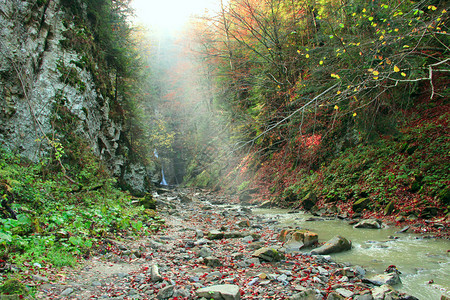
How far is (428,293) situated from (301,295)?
1.61 m

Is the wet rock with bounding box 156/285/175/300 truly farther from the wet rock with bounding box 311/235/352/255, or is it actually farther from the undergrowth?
the wet rock with bounding box 311/235/352/255

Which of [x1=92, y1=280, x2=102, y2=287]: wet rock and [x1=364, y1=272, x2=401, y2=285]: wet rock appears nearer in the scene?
[x1=92, y1=280, x2=102, y2=287]: wet rock

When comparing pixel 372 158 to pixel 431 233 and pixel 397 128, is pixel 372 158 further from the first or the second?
pixel 431 233

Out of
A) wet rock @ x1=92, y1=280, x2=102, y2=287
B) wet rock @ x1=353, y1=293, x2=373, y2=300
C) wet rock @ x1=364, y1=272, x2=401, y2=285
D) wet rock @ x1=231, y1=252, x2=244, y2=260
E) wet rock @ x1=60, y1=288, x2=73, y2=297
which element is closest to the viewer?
wet rock @ x1=60, y1=288, x2=73, y2=297

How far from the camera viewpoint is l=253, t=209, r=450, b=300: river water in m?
3.16

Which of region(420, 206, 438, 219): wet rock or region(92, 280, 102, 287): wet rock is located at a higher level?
region(420, 206, 438, 219): wet rock

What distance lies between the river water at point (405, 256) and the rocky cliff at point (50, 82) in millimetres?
6601

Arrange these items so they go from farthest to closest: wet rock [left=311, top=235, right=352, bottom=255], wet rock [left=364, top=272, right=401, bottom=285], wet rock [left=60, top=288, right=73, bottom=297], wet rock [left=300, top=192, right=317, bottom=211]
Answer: wet rock [left=300, top=192, right=317, bottom=211], wet rock [left=311, top=235, right=352, bottom=255], wet rock [left=364, top=272, right=401, bottom=285], wet rock [left=60, top=288, right=73, bottom=297]

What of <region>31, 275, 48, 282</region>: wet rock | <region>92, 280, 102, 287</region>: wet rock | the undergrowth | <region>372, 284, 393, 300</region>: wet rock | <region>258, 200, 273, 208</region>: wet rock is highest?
the undergrowth

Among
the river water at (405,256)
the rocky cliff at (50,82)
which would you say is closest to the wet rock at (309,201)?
the river water at (405,256)

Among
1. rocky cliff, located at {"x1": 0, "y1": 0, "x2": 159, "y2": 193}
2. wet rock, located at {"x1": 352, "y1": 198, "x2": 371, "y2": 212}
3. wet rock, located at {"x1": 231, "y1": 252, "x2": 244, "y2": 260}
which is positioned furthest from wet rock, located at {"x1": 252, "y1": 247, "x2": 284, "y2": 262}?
rocky cliff, located at {"x1": 0, "y1": 0, "x2": 159, "y2": 193}

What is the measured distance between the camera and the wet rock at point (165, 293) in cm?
291

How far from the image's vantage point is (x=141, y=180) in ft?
47.4

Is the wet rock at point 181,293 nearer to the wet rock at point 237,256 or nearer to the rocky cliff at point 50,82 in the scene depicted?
the wet rock at point 237,256
